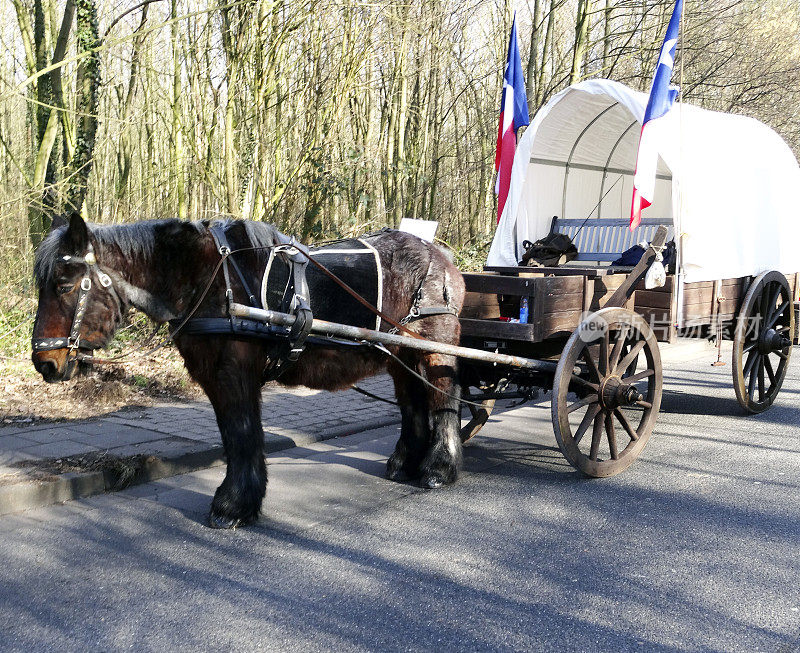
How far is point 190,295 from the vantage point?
403 cm

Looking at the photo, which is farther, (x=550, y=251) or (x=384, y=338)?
(x=550, y=251)

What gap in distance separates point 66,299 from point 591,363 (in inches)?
124

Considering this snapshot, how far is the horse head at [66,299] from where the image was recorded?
3.62 meters

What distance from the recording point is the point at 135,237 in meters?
3.90

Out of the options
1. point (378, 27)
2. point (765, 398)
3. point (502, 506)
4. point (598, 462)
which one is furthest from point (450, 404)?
point (378, 27)

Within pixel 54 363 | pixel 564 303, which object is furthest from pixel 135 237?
pixel 564 303

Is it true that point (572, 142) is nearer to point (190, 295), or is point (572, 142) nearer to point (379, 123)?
point (190, 295)

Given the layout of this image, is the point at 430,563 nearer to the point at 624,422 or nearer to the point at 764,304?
the point at 624,422

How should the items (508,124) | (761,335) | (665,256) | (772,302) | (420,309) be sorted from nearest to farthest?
(420,309) < (665,256) < (761,335) < (772,302) < (508,124)

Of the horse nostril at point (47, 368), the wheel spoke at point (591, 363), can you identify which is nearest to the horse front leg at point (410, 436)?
the wheel spoke at point (591, 363)

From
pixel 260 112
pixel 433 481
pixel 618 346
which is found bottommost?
pixel 433 481

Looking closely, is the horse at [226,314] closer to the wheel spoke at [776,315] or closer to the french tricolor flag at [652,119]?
the french tricolor flag at [652,119]

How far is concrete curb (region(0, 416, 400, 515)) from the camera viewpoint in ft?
14.3

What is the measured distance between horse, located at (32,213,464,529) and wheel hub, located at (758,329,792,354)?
3.33 m
